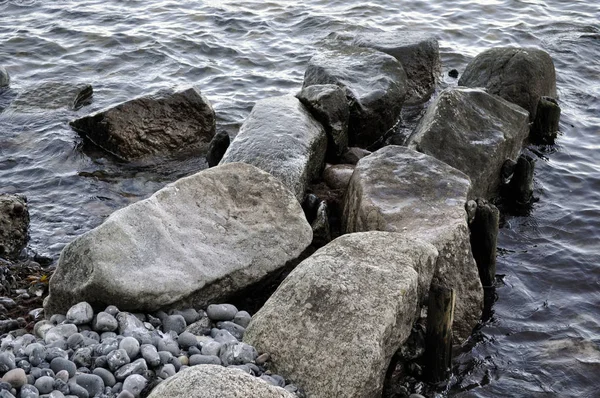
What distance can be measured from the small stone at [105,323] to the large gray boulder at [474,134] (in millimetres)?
4594

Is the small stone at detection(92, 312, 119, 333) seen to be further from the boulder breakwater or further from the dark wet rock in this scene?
the dark wet rock

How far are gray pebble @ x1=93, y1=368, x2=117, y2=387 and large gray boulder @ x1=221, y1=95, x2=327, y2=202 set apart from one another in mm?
3485

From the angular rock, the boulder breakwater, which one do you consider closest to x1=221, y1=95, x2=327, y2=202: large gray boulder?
the boulder breakwater

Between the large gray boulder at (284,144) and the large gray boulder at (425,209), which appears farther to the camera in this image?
the large gray boulder at (284,144)

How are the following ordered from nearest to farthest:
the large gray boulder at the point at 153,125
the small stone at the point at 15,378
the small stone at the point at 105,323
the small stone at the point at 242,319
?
the small stone at the point at 15,378, the small stone at the point at 105,323, the small stone at the point at 242,319, the large gray boulder at the point at 153,125

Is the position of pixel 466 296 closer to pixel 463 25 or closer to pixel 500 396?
pixel 500 396

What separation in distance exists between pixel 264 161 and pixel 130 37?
7.67m

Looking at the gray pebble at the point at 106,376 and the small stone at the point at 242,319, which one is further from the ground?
the gray pebble at the point at 106,376

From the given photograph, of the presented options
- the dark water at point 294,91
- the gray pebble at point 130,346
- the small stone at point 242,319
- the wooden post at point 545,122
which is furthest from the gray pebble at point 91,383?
the wooden post at point 545,122

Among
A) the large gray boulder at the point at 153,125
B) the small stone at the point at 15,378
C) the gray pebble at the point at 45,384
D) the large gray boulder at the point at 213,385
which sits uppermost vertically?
the large gray boulder at the point at 213,385

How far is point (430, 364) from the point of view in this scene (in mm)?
7184

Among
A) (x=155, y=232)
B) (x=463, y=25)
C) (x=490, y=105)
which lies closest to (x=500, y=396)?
(x=155, y=232)

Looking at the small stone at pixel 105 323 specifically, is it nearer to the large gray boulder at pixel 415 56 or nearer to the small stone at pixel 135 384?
the small stone at pixel 135 384

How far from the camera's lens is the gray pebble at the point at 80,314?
6645 millimetres
